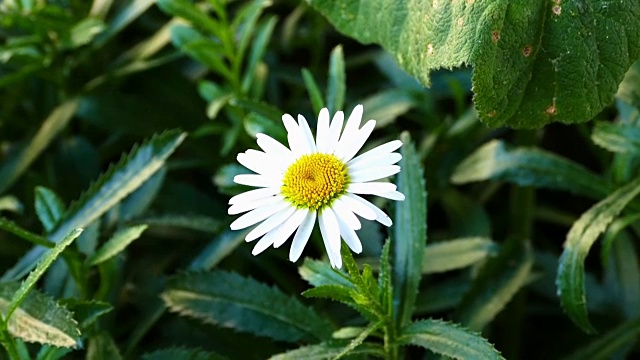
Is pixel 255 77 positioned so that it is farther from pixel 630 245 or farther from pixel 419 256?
pixel 630 245

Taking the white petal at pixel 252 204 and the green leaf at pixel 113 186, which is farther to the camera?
the green leaf at pixel 113 186

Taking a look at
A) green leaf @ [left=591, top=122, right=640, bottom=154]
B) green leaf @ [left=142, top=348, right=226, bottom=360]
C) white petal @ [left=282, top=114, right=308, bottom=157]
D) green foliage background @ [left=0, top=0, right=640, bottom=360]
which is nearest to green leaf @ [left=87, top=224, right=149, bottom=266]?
green foliage background @ [left=0, top=0, right=640, bottom=360]

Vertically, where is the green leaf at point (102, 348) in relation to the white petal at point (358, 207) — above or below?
below

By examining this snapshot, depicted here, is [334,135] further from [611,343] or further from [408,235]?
[611,343]

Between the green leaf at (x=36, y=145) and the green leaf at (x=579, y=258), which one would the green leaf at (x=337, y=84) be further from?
the green leaf at (x=36, y=145)

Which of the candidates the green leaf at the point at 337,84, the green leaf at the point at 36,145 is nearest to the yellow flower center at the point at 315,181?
the green leaf at the point at 337,84
